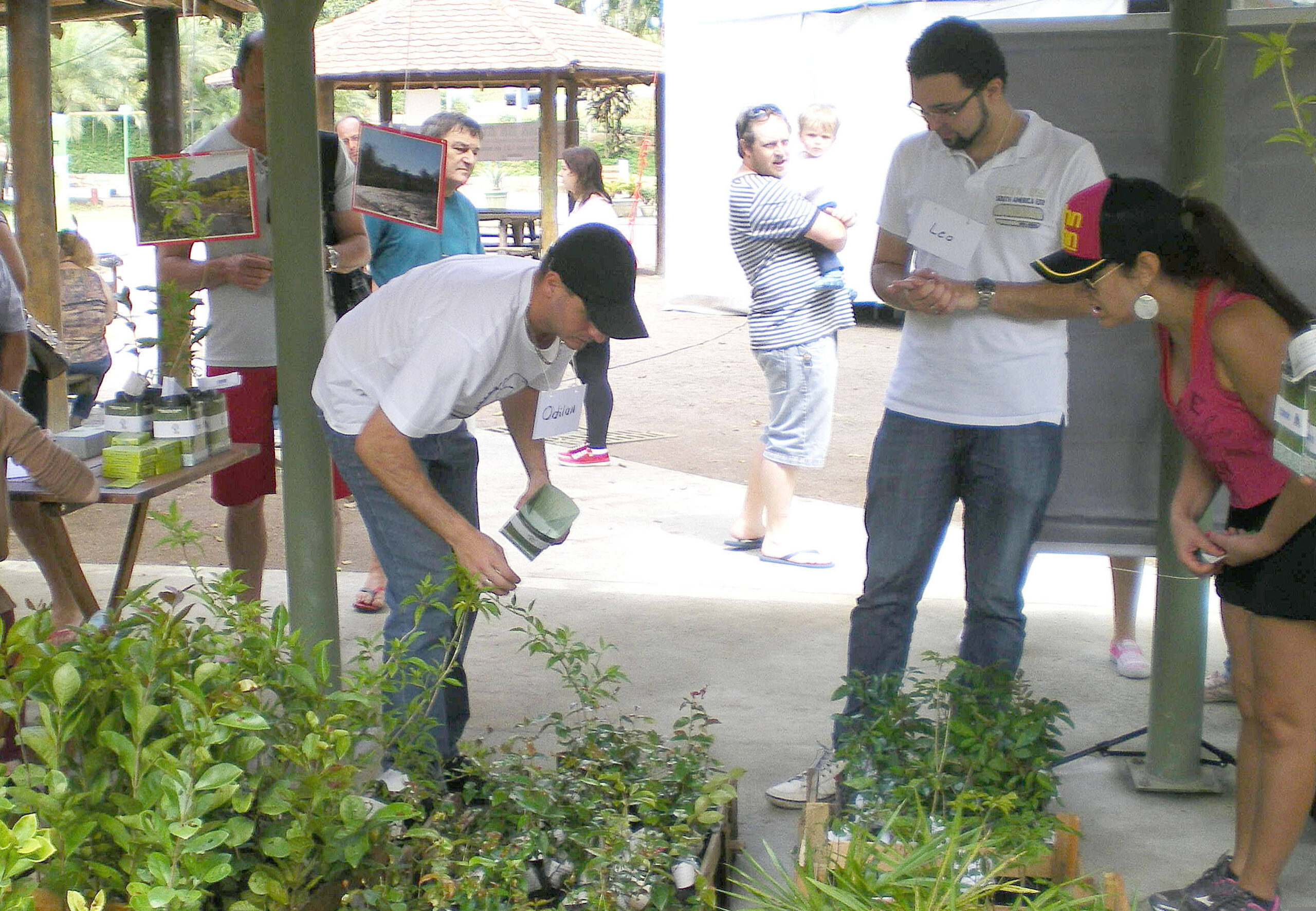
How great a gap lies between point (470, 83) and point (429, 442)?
1581 centimetres

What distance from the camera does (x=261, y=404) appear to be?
4.30m

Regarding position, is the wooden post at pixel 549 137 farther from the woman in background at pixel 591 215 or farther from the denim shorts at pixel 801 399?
the denim shorts at pixel 801 399

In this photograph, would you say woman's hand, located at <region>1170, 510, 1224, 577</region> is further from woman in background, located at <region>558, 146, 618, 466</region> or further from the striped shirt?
woman in background, located at <region>558, 146, 618, 466</region>

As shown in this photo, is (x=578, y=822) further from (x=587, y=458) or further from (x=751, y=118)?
(x=587, y=458)

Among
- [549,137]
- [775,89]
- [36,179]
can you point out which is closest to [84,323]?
[36,179]

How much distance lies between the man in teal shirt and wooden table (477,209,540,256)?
47.2 ft

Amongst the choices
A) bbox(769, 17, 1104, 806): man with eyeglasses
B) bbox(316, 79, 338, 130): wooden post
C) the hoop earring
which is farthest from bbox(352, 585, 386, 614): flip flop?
bbox(316, 79, 338, 130): wooden post

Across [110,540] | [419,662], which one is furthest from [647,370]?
[419,662]

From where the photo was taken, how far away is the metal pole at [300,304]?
3.06m

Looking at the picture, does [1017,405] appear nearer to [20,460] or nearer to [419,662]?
[419,662]

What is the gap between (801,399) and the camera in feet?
17.6

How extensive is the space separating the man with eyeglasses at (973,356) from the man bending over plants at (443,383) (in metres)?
0.87

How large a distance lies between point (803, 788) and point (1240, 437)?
1.43 metres

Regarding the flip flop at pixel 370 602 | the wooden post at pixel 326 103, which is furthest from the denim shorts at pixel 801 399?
the wooden post at pixel 326 103
